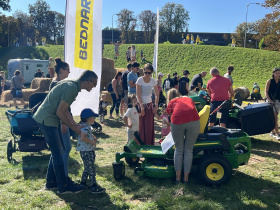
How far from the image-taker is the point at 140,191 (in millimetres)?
4770

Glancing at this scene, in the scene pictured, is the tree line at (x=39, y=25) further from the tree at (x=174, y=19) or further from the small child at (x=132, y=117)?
the small child at (x=132, y=117)

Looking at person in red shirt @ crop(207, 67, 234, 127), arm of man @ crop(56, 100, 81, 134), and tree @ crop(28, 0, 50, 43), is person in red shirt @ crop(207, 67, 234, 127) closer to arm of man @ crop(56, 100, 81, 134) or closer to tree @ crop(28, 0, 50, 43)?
arm of man @ crop(56, 100, 81, 134)

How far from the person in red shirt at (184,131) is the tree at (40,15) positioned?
70166 mm

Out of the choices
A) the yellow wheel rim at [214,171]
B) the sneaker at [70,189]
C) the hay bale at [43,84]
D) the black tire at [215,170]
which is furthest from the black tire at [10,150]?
the hay bale at [43,84]

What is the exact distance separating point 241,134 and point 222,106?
198 centimetres

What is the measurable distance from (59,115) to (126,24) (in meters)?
58.1

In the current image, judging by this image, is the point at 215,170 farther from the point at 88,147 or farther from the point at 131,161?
the point at 88,147

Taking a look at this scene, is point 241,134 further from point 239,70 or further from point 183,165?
point 239,70

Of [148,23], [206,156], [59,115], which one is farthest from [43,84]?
[148,23]

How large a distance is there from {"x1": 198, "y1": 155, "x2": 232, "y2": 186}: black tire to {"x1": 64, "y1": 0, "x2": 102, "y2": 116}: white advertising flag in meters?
3.37

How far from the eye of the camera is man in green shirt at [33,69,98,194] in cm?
431

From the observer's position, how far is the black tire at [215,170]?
486cm

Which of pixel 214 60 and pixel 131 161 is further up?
pixel 214 60

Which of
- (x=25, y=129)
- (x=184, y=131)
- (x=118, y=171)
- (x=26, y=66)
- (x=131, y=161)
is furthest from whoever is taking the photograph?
(x=26, y=66)
